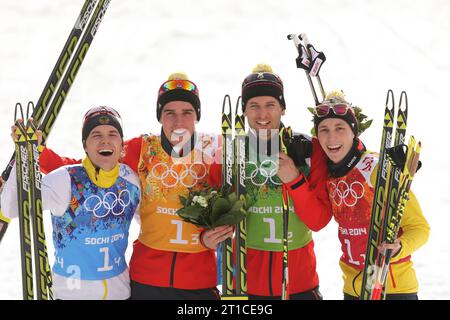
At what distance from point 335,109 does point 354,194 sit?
0.54 m

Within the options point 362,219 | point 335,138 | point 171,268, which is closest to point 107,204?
point 171,268

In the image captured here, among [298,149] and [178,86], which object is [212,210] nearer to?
[298,149]

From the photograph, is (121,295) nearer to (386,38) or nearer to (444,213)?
(444,213)

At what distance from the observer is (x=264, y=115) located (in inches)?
180

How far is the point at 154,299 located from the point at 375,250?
1.41 metres

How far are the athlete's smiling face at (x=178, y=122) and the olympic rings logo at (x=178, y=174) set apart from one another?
16 cm

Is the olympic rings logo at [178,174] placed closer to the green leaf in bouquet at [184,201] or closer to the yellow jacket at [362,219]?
the green leaf in bouquet at [184,201]

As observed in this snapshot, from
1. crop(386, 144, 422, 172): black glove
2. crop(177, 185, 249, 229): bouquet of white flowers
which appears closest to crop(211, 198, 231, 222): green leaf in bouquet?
crop(177, 185, 249, 229): bouquet of white flowers

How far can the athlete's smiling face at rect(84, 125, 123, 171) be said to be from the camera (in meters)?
4.32

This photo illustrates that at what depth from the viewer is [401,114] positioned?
170 inches

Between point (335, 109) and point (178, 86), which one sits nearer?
point (335, 109)

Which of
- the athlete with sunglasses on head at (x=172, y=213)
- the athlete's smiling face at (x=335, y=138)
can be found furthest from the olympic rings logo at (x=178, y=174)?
the athlete's smiling face at (x=335, y=138)

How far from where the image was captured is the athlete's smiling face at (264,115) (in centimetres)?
456

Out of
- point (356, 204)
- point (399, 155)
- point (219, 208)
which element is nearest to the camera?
point (399, 155)
